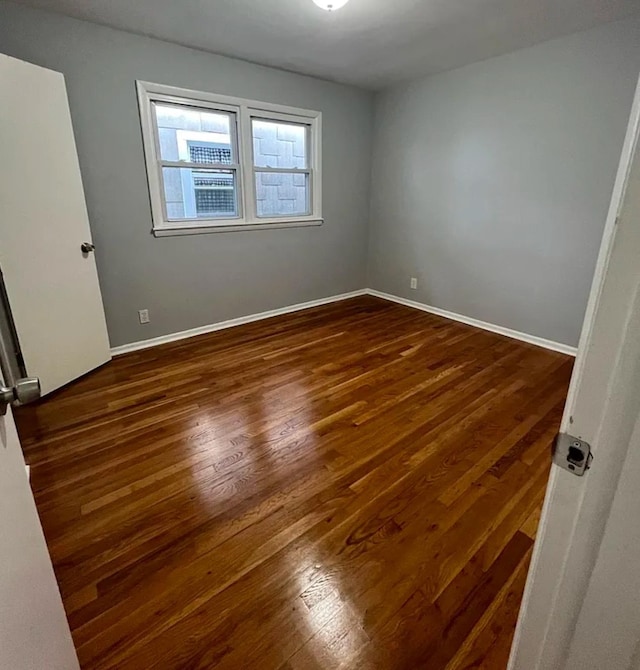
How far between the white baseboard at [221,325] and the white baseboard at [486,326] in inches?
22.9

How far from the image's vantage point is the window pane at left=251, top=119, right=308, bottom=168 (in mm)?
3695

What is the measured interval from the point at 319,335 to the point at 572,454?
317 centimetres

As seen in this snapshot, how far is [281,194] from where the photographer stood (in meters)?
4.05

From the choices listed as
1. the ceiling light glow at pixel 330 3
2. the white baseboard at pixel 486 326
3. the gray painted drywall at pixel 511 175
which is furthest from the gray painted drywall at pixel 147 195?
the ceiling light glow at pixel 330 3

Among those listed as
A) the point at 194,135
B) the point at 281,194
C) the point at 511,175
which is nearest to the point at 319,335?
the point at 281,194

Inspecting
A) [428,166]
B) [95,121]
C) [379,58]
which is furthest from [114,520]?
[428,166]

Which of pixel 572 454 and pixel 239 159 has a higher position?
pixel 239 159

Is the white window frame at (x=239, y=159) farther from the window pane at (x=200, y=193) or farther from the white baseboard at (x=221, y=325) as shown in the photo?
the white baseboard at (x=221, y=325)

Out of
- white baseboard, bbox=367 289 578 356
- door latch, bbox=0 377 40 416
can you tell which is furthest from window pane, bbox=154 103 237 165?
door latch, bbox=0 377 40 416

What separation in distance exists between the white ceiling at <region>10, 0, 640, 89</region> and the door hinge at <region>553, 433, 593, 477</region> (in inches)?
108

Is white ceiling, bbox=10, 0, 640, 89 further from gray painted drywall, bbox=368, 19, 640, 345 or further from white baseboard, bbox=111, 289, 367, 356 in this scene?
white baseboard, bbox=111, 289, 367, 356

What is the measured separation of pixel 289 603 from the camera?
1.29 m

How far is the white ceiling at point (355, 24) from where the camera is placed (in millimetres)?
2338

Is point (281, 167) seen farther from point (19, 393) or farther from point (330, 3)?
point (19, 393)
